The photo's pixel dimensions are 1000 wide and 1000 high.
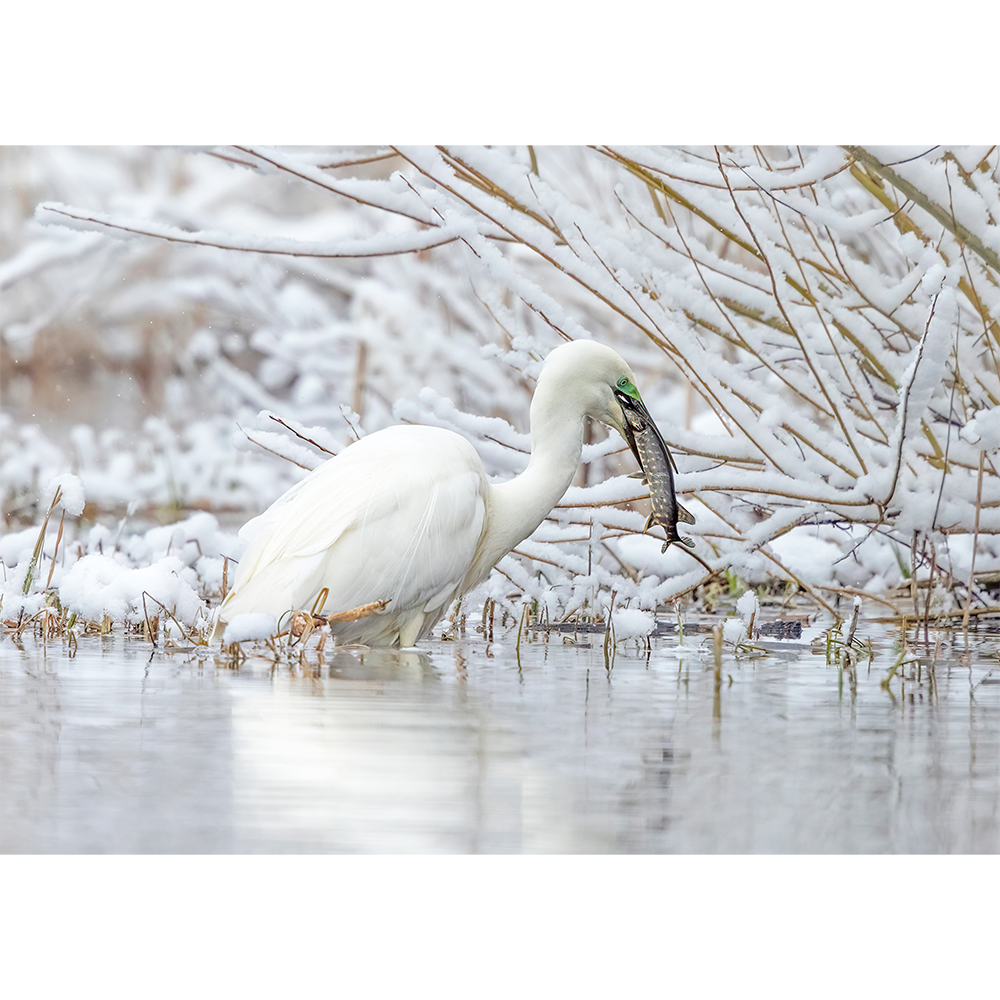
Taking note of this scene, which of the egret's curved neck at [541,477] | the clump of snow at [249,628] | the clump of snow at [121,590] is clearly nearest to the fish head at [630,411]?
the egret's curved neck at [541,477]

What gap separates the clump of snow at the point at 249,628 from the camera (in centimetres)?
320

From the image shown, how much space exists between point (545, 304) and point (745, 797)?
200 cm

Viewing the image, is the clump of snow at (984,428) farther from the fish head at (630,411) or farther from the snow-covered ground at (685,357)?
the fish head at (630,411)

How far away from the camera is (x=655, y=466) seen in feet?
12.2

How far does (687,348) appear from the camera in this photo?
3.56 metres

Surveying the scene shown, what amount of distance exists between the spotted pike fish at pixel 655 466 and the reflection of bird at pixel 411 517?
0.10ft

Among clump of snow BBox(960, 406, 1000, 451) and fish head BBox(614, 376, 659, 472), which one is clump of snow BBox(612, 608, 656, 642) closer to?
fish head BBox(614, 376, 659, 472)

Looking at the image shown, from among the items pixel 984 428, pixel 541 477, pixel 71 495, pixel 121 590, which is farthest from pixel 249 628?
pixel 984 428

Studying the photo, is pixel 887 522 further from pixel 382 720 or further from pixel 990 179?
pixel 382 720

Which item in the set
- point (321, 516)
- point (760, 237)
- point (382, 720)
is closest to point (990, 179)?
point (760, 237)

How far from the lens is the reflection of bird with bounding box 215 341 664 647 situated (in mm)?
3445

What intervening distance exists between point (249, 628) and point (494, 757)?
47.7 inches

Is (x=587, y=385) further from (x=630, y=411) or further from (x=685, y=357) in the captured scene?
(x=685, y=357)

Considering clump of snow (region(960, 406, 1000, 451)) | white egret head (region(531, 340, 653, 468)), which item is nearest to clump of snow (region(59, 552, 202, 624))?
white egret head (region(531, 340, 653, 468))
